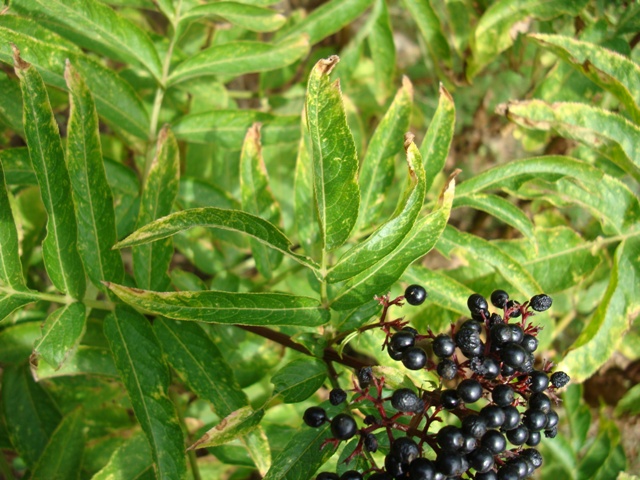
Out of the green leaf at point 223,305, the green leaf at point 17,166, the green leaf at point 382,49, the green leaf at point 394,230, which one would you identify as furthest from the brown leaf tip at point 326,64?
the green leaf at point 382,49

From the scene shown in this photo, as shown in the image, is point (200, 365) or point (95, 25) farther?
point (95, 25)

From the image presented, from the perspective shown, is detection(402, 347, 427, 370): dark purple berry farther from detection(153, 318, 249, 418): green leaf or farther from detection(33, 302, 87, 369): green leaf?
detection(33, 302, 87, 369): green leaf

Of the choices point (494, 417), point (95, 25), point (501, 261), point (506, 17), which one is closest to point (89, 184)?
point (95, 25)

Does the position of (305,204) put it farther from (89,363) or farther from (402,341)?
(89,363)

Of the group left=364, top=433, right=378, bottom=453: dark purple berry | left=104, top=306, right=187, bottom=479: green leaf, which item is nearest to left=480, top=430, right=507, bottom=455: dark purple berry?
left=364, top=433, right=378, bottom=453: dark purple berry

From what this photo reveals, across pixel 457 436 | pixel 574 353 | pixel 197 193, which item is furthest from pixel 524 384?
pixel 197 193

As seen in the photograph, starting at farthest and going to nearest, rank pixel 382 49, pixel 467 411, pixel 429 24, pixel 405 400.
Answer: pixel 382 49 → pixel 429 24 → pixel 467 411 → pixel 405 400

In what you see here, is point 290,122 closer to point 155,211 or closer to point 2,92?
point 155,211
